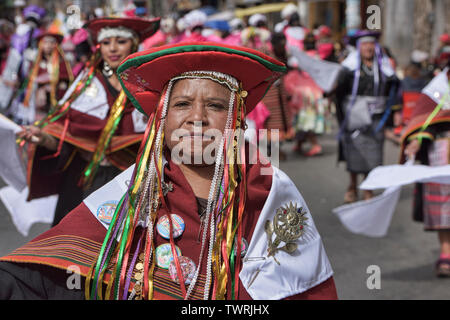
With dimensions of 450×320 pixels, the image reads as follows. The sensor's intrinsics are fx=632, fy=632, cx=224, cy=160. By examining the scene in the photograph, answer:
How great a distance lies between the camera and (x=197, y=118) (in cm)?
238

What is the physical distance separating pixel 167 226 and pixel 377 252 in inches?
167

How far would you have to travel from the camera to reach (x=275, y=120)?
1045cm

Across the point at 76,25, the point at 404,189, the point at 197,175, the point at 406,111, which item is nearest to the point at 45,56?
the point at 76,25

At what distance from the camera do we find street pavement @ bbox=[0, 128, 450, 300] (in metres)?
5.19

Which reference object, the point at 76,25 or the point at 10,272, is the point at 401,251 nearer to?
the point at 76,25

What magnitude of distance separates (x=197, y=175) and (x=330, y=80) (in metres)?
5.80

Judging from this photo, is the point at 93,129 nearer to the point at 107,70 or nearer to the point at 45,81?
the point at 107,70

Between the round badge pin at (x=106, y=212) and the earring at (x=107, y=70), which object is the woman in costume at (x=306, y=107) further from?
the round badge pin at (x=106, y=212)

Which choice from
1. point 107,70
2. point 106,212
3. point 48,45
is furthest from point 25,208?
point 48,45

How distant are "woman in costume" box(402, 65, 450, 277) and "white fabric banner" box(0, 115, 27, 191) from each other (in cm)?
323

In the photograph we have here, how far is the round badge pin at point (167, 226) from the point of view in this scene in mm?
2365

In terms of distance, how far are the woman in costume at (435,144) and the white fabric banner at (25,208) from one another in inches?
122

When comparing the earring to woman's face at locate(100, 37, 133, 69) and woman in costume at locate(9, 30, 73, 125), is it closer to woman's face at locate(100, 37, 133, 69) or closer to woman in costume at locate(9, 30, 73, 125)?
woman's face at locate(100, 37, 133, 69)

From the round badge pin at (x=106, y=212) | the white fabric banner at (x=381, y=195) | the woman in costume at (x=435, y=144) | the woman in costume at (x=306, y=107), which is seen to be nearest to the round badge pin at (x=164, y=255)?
the round badge pin at (x=106, y=212)
